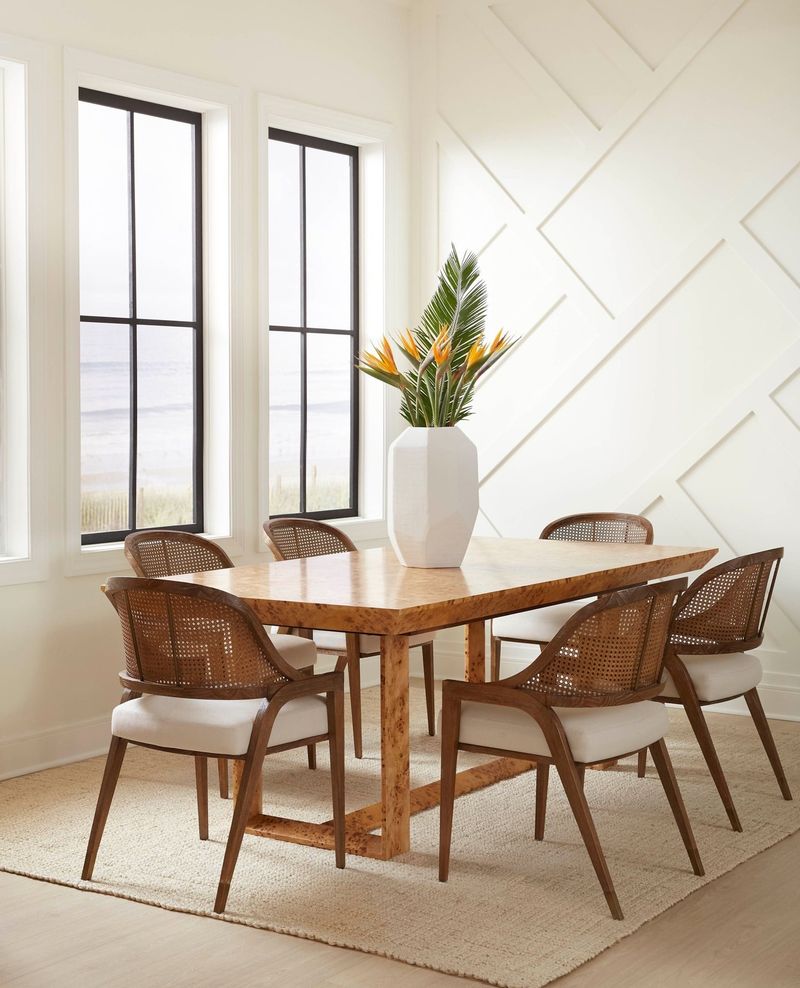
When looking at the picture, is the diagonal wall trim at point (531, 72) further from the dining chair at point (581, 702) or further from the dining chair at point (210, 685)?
the dining chair at point (210, 685)

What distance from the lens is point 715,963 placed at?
292cm

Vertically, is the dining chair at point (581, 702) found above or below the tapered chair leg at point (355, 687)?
above

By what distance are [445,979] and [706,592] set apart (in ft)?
5.47

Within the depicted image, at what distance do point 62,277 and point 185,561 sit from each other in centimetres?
118

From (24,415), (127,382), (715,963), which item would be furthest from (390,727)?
(127,382)

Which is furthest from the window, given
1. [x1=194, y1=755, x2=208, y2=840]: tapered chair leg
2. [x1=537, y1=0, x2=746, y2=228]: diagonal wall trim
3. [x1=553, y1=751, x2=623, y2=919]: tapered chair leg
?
[x1=553, y1=751, x2=623, y2=919]: tapered chair leg

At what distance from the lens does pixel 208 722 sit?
3.19 meters

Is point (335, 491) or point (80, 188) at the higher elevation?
point (80, 188)

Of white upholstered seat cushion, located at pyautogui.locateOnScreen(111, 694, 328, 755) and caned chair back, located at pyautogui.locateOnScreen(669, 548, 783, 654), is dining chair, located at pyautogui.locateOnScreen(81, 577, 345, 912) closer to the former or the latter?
white upholstered seat cushion, located at pyautogui.locateOnScreen(111, 694, 328, 755)

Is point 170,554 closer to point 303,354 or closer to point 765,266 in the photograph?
point 303,354

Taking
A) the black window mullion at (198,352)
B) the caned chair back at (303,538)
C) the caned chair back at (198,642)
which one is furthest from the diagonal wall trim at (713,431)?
the caned chair back at (198,642)

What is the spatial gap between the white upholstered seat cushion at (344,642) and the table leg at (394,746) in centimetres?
110

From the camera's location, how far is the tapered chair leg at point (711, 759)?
12.7ft

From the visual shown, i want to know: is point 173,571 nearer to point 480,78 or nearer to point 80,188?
point 80,188
